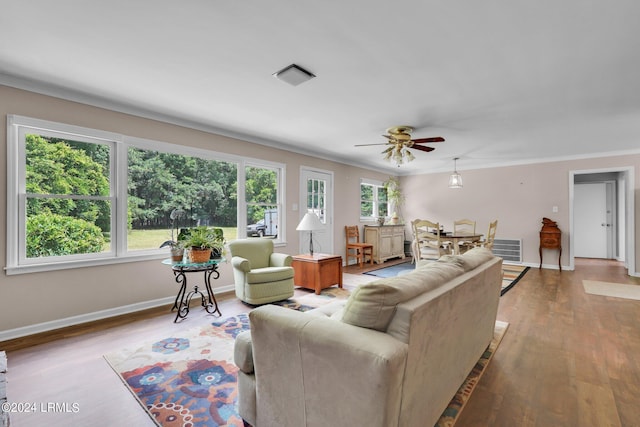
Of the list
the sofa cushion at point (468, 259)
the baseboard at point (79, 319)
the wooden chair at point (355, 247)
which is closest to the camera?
the sofa cushion at point (468, 259)

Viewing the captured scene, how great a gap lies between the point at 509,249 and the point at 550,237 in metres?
A: 0.88

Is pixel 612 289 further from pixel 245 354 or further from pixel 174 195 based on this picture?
pixel 174 195

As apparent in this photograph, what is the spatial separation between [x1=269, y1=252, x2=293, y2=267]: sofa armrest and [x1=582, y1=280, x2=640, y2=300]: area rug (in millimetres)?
4374

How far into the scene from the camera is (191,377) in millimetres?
2125

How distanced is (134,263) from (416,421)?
11.2 ft

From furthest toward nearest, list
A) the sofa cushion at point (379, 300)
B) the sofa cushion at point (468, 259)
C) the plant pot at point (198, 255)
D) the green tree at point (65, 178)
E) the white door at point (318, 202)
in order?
the white door at point (318, 202) < the plant pot at point (198, 255) < the green tree at point (65, 178) < the sofa cushion at point (468, 259) < the sofa cushion at point (379, 300)

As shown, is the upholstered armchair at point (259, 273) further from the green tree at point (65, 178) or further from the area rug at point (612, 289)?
the area rug at point (612, 289)

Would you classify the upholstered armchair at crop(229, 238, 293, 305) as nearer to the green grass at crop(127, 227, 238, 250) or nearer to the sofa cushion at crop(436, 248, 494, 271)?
the green grass at crop(127, 227, 238, 250)

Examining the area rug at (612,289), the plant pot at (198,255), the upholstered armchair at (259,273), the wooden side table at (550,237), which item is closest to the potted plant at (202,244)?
the plant pot at (198,255)

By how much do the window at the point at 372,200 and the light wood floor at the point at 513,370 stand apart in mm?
4145

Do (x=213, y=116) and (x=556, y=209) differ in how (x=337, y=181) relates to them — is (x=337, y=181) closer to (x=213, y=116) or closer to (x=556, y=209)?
(x=213, y=116)

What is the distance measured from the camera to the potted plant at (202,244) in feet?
10.7

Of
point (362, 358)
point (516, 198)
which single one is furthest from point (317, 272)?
point (516, 198)

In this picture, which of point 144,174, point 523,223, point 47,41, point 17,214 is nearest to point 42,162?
point 17,214
